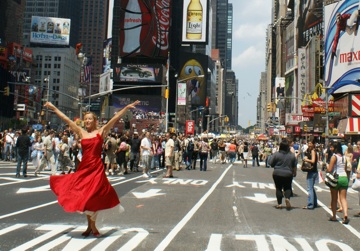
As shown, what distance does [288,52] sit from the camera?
114 metres

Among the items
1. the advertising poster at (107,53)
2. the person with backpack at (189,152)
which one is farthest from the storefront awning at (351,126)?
the advertising poster at (107,53)

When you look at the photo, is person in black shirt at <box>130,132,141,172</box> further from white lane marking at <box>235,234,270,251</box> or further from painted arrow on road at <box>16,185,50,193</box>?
white lane marking at <box>235,234,270,251</box>

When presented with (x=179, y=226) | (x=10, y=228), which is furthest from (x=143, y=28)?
(x=10, y=228)

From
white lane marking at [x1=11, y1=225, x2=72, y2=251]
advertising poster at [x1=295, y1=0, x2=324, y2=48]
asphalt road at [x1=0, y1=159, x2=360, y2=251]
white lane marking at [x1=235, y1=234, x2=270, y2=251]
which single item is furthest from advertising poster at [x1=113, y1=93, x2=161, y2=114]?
white lane marking at [x1=235, y1=234, x2=270, y2=251]

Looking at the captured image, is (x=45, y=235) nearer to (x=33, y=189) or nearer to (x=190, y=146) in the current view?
(x=33, y=189)

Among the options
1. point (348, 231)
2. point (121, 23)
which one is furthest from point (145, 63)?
point (348, 231)

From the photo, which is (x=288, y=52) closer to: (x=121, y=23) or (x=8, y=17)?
(x=121, y=23)

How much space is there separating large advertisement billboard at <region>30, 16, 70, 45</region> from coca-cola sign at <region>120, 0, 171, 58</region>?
51.4 m

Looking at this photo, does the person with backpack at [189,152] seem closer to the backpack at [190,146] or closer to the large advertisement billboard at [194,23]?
the backpack at [190,146]

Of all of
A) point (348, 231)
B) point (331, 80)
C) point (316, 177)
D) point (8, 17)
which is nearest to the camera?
point (348, 231)

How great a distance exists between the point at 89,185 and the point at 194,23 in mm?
102842

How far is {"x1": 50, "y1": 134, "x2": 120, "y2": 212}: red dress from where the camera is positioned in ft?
21.3

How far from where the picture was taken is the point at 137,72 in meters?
101

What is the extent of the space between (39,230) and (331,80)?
170 feet
